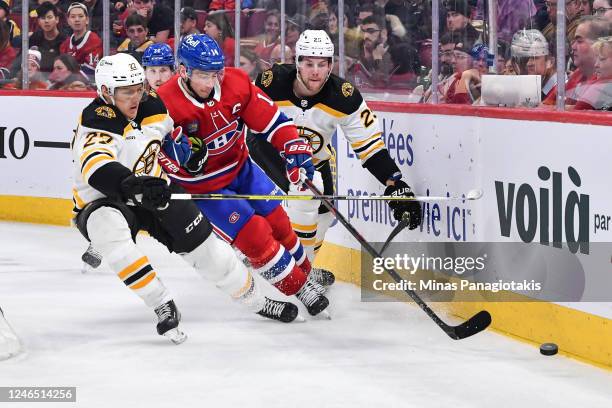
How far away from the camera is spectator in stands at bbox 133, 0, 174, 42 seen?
322 inches

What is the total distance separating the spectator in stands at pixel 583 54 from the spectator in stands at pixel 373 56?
64.1 inches

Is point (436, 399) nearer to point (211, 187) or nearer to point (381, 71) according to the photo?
point (211, 187)

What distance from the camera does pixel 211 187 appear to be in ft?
18.7

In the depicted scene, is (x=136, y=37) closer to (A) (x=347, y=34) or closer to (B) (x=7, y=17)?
(B) (x=7, y=17)

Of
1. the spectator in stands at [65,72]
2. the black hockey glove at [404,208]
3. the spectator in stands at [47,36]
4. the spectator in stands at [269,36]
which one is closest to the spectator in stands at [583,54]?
the black hockey glove at [404,208]

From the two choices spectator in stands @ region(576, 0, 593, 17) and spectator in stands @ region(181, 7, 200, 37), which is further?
spectator in stands @ region(181, 7, 200, 37)

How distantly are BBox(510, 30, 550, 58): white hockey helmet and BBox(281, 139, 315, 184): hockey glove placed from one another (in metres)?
0.94

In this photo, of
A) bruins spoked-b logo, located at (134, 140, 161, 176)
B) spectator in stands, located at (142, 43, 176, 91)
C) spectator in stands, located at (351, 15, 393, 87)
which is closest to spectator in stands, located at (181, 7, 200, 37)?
spectator in stands, located at (142, 43, 176, 91)

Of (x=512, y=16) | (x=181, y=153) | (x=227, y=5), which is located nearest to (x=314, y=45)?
(x=181, y=153)

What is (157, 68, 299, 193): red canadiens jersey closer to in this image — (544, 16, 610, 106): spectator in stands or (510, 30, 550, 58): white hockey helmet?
(510, 30, 550, 58): white hockey helmet

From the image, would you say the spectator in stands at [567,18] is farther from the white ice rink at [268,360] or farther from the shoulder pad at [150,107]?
the shoulder pad at [150,107]

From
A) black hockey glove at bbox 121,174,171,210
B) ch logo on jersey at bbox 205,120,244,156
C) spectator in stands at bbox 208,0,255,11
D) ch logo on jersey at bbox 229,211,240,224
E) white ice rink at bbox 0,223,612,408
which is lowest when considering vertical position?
white ice rink at bbox 0,223,612,408

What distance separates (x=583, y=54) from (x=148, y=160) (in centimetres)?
169

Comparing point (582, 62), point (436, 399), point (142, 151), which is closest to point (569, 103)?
point (582, 62)
